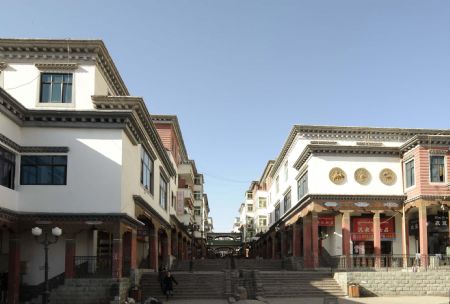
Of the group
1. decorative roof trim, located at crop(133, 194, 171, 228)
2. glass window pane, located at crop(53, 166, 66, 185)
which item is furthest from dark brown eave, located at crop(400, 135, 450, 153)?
glass window pane, located at crop(53, 166, 66, 185)

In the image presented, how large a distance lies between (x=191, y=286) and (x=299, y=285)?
619cm

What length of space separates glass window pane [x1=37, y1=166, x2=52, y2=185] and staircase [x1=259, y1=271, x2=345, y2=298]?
13.3 m

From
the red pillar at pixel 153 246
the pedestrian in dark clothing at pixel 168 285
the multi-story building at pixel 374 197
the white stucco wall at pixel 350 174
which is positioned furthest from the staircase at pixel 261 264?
the pedestrian in dark clothing at pixel 168 285

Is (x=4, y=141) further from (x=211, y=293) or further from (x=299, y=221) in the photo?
(x=299, y=221)

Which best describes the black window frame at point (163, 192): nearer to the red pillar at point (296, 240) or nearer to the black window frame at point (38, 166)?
the red pillar at point (296, 240)

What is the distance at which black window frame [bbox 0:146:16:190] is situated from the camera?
23.7 metres

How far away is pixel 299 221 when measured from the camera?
44344 mm

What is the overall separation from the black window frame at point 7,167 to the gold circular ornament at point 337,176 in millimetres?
21683

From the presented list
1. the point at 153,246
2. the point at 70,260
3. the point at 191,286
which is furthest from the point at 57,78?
the point at 191,286

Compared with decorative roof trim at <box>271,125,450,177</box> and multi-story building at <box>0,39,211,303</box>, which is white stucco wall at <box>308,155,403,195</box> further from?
multi-story building at <box>0,39,211,303</box>

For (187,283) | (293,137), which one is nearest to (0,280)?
(187,283)

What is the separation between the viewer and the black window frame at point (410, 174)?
3694 centimetres

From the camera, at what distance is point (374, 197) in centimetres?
3806

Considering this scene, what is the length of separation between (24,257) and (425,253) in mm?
23851
